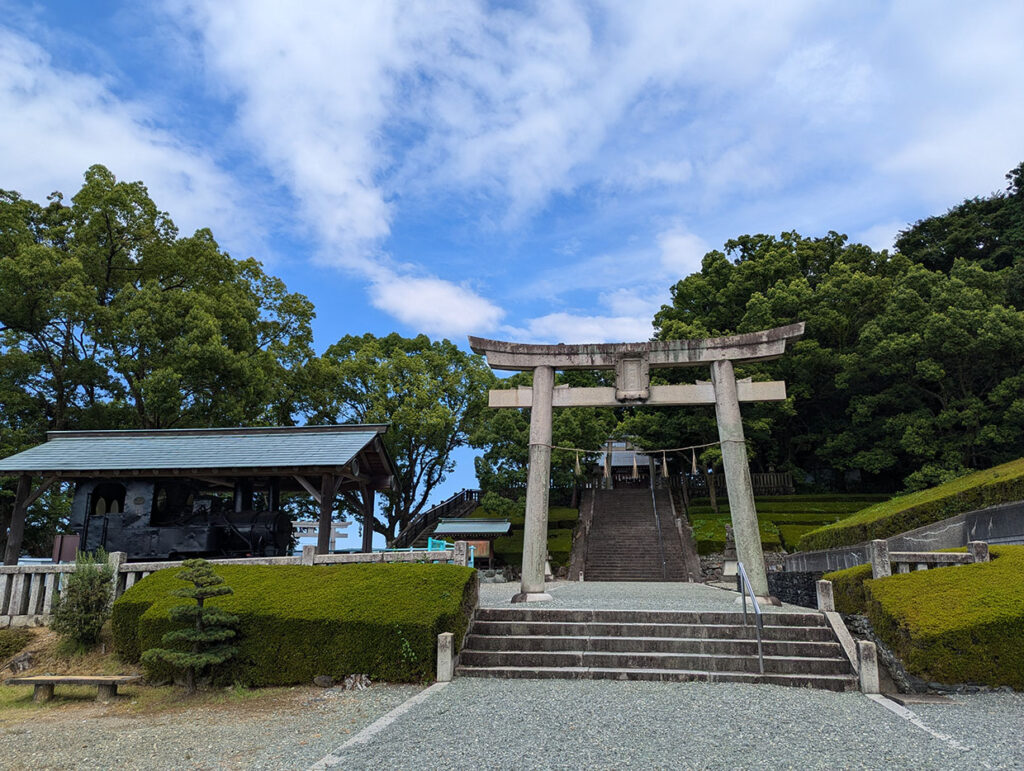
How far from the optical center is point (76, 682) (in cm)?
828

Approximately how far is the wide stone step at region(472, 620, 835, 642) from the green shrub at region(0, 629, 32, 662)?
24.4 ft

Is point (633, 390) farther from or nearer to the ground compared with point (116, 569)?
farther from the ground

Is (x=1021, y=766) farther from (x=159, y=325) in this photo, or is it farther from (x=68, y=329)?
(x=68, y=329)

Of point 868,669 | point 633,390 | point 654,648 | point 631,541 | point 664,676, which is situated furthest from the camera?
point 631,541

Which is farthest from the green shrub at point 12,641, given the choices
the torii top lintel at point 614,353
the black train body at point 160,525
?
the torii top lintel at point 614,353

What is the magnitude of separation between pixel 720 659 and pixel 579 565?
53.3 ft

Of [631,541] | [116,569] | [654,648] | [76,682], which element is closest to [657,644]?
[654,648]

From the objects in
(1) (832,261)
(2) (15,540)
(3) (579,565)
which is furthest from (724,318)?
(2) (15,540)

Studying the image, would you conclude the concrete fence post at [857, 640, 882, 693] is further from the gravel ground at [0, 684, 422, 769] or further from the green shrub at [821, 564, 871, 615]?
the gravel ground at [0, 684, 422, 769]

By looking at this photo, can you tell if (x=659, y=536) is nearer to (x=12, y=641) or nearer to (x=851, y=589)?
(x=851, y=589)

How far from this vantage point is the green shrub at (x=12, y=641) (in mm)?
10047

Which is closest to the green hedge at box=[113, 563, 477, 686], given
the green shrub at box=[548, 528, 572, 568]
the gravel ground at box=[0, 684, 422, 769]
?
the gravel ground at box=[0, 684, 422, 769]

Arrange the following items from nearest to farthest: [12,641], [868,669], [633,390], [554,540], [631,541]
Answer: [868,669], [12,641], [633,390], [631,541], [554,540]

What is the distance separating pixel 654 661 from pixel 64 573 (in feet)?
32.1
